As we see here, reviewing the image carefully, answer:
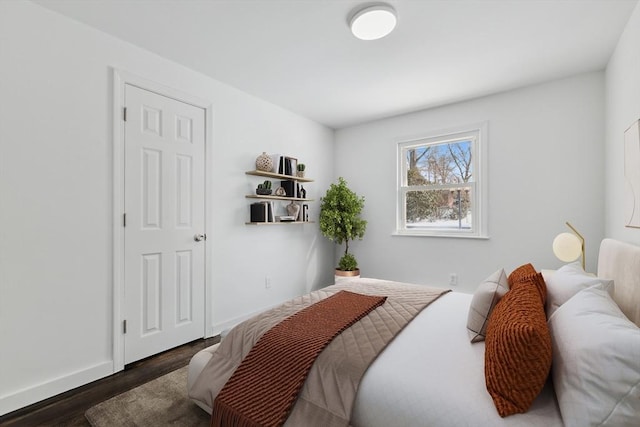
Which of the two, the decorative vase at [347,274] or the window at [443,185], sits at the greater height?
the window at [443,185]

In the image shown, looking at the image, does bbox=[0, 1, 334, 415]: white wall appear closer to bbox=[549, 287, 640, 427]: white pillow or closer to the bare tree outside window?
bbox=[549, 287, 640, 427]: white pillow

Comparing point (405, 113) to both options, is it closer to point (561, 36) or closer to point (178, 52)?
point (561, 36)

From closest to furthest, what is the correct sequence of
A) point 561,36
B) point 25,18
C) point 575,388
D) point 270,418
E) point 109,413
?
point 575,388 → point 270,418 → point 109,413 → point 25,18 → point 561,36

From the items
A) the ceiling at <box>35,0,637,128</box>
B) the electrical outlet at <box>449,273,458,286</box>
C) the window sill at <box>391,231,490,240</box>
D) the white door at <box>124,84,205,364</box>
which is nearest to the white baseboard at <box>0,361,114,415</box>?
the white door at <box>124,84,205,364</box>

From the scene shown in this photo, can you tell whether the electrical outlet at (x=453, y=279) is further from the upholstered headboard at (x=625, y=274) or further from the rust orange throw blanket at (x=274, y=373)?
the rust orange throw blanket at (x=274, y=373)

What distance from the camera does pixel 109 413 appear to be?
1.78 meters

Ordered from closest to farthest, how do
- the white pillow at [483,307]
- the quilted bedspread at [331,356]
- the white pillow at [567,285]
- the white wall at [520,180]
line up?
1. the quilted bedspread at [331,356]
2. the white pillow at [567,285]
3. the white pillow at [483,307]
4. the white wall at [520,180]

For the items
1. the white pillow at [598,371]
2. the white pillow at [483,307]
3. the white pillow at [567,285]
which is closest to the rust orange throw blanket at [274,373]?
the white pillow at [483,307]

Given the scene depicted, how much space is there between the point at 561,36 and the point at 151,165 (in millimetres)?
3430

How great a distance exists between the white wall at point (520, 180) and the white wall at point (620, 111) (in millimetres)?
170

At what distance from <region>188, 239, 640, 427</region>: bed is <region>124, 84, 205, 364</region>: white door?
110 centimetres

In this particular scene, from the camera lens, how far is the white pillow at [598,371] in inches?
→ 32.8

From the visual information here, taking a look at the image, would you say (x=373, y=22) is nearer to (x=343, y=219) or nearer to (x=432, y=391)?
(x=432, y=391)

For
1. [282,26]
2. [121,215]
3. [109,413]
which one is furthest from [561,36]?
[109,413]
